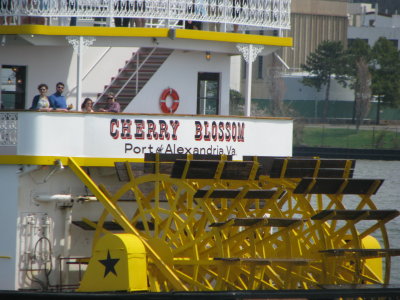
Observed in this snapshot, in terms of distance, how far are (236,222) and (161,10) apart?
12.1ft

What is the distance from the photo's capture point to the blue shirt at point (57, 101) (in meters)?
16.8

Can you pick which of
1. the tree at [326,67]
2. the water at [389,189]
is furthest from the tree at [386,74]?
the water at [389,189]

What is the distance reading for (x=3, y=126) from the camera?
15805 mm

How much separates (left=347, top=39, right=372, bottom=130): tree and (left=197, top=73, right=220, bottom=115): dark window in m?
39.3

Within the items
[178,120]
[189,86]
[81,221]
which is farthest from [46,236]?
[189,86]

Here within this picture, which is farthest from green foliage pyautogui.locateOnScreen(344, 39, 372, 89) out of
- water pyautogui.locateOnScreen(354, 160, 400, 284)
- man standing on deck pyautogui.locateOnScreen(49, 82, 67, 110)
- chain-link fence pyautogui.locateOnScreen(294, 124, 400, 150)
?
man standing on deck pyautogui.locateOnScreen(49, 82, 67, 110)

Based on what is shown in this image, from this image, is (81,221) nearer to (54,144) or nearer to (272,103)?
(54,144)

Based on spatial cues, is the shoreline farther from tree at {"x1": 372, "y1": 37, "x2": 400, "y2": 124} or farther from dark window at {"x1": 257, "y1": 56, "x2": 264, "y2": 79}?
dark window at {"x1": 257, "y1": 56, "x2": 264, "y2": 79}

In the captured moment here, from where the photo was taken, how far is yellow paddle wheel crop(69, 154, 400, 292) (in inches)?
618

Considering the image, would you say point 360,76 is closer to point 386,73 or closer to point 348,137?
point 386,73

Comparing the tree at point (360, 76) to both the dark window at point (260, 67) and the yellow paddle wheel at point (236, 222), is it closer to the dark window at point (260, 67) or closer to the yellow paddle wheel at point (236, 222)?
the dark window at point (260, 67)

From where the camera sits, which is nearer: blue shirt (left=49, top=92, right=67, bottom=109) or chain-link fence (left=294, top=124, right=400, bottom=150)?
blue shirt (left=49, top=92, right=67, bottom=109)

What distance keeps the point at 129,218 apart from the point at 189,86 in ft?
7.68

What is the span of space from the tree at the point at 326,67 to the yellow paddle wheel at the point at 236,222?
46.3 meters
